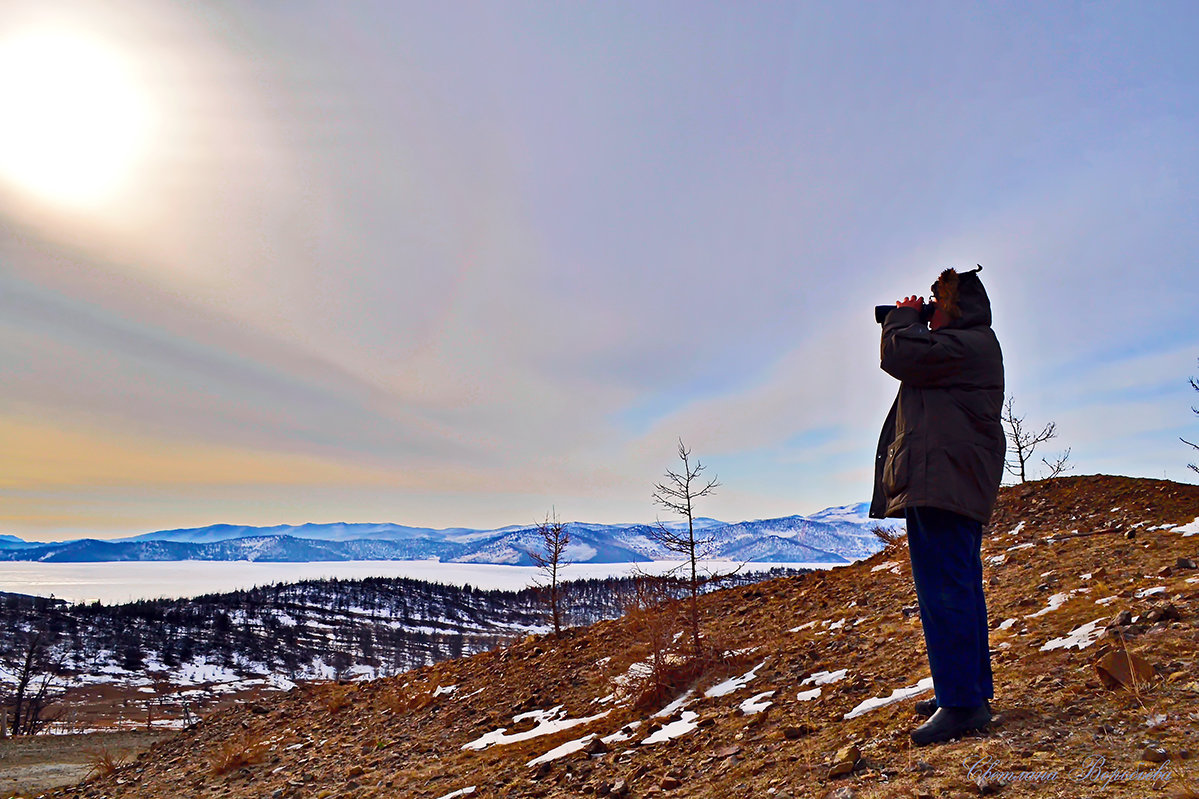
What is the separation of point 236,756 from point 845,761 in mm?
11042

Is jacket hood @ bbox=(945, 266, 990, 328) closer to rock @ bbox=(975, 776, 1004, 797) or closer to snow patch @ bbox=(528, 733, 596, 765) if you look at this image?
rock @ bbox=(975, 776, 1004, 797)

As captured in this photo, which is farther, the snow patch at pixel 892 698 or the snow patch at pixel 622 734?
the snow patch at pixel 622 734

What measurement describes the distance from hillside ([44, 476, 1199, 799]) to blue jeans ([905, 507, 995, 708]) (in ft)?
0.92

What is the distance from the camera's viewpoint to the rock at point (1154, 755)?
9.13 feet

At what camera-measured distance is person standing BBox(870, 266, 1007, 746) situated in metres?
3.51

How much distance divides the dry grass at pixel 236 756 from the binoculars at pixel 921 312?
12.2 meters

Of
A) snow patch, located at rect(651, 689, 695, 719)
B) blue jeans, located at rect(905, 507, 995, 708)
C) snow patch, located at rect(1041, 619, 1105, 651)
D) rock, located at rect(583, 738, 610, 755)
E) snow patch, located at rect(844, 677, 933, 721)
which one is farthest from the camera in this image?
snow patch, located at rect(651, 689, 695, 719)

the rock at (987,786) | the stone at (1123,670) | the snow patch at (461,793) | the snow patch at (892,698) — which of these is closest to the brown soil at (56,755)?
the snow patch at (461,793)

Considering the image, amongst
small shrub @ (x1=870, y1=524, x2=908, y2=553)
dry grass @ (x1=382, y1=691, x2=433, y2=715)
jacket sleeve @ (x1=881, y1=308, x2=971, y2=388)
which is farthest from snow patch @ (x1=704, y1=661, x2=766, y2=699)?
small shrub @ (x1=870, y1=524, x2=908, y2=553)

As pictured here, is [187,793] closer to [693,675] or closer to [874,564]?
[693,675]

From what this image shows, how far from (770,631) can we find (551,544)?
8.62m

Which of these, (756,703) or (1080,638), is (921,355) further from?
(756,703)

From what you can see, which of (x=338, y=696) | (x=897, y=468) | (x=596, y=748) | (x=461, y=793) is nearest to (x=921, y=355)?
(x=897, y=468)

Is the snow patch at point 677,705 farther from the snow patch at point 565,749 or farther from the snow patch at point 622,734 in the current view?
the snow patch at point 565,749
